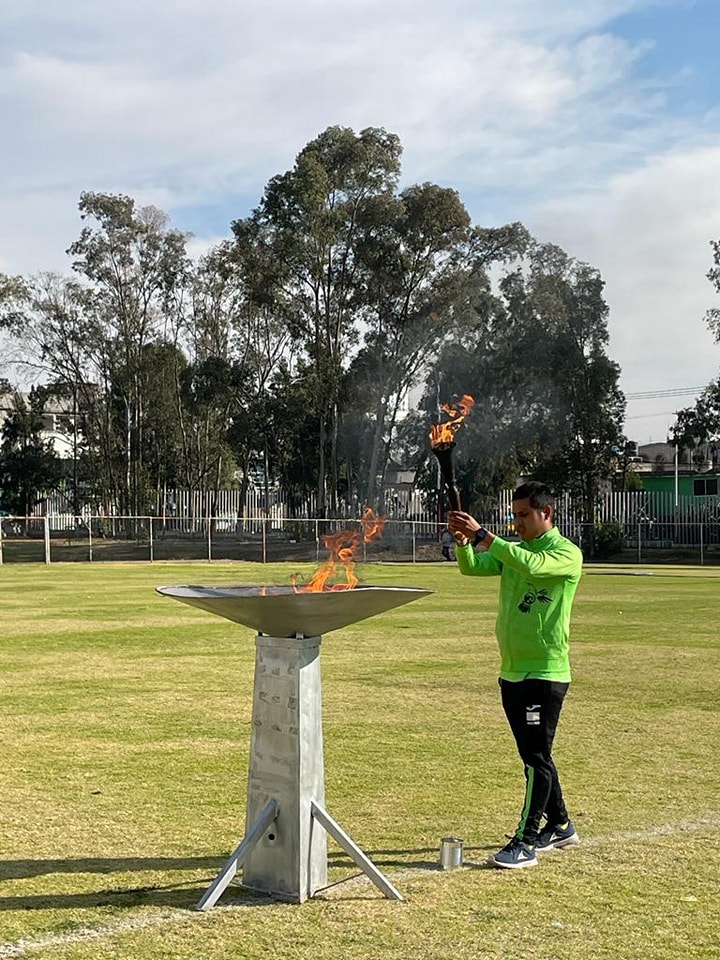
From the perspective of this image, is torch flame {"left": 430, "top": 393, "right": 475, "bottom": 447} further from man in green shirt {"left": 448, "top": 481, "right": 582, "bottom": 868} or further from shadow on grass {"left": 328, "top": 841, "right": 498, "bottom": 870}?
shadow on grass {"left": 328, "top": 841, "right": 498, "bottom": 870}

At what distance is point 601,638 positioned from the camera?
57.7 feet

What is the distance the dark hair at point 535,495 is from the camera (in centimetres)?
637

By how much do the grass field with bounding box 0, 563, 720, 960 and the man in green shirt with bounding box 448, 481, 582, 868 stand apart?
0.28 m

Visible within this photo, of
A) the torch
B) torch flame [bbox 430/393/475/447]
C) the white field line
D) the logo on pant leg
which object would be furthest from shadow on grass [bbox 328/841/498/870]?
torch flame [bbox 430/393/475/447]

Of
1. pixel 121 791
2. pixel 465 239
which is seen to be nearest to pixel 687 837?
pixel 121 791

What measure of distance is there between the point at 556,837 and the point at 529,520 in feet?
5.80

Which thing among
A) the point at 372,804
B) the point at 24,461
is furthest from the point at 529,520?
the point at 24,461

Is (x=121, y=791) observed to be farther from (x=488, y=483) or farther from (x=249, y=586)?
(x=488, y=483)

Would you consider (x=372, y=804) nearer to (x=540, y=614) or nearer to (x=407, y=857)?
(x=407, y=857)

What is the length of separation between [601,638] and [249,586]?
11962 millimetres

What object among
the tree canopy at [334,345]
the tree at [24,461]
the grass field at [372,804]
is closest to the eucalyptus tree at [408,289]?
the tree canopy at [334,345]

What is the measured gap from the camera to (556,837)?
6504mm

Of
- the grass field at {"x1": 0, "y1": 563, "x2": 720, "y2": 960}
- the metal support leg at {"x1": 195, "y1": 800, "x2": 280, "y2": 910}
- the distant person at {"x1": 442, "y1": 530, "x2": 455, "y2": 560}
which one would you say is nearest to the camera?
the grass field at {"x1": 0, "y1": 563, "x2": 720, "y2": 960}

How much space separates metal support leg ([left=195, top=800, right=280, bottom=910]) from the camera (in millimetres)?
5336
